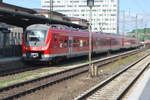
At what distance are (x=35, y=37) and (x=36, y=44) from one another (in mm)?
534

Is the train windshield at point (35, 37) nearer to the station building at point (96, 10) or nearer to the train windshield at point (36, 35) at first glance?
the train windshield at point (36, 35)

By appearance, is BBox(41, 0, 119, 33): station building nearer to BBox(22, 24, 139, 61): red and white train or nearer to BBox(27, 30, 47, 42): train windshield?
BBox(22, 24, 139, 61): red and white train

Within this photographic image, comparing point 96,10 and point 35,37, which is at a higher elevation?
point 96,10

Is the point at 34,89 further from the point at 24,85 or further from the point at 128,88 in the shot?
the point at 128,88

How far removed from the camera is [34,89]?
532 inches

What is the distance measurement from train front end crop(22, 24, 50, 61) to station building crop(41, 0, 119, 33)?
6829 cm

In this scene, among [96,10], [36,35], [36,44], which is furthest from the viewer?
[96,10]

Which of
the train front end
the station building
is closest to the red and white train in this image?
the train front end

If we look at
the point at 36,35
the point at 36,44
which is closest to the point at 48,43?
the point at 36,44

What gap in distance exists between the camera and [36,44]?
23891mm

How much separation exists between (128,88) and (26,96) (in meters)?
4.69

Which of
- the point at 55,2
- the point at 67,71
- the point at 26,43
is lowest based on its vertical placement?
the point at 67,71

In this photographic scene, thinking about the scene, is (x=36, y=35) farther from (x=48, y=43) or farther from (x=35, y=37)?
(x=48, y=43)

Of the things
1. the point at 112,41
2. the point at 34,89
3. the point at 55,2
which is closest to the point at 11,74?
the point at 34,89
